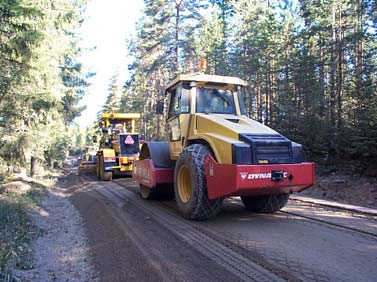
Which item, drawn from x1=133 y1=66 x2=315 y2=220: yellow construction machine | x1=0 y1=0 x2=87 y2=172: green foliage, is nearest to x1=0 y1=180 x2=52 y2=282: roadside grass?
x1=133 y1=66 x2=315 y2=220: yellow construction machine

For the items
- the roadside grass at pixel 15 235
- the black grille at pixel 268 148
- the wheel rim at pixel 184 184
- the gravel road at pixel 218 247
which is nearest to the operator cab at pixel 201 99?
the wheel rim at pixel 184 184

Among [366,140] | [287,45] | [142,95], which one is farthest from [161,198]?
[142,95]

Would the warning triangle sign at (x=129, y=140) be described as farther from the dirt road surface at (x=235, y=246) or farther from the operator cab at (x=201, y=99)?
the dirt road surface at (x=235, y=246)

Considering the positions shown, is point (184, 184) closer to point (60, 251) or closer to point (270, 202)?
point (270, 202)

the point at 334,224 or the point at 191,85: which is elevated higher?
the point at 191,85

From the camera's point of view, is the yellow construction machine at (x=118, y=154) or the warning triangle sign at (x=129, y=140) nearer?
the yellow construction machine at (x=118, y=154)

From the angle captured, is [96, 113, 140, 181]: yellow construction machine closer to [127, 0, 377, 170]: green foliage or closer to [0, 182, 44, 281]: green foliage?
[127, 0, 377, 170]: green foliage

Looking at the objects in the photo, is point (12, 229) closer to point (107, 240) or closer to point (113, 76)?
point (107, 240)

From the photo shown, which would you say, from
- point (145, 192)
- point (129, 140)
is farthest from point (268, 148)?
point (129, 140)

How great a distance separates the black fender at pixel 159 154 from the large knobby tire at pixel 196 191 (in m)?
1.84

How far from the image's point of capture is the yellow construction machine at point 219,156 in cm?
657

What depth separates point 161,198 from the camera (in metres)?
10.6

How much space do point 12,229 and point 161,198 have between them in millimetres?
4764

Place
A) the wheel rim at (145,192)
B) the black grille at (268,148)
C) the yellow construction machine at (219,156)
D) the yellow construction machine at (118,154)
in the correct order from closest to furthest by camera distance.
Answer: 1. the yellow construction machine at (219,156)
2. the black grille at (268,148)
3. the wheel rim at (145,192)
4. the yellow construction machine at (118,154)
